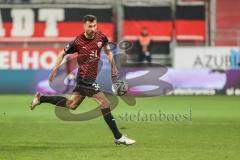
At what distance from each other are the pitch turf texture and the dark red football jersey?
1.31 m

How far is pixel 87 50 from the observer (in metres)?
12.7

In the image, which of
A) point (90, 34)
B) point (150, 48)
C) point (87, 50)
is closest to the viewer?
point (90, 34)

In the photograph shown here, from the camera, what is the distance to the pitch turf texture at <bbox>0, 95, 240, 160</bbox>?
37.6 ft

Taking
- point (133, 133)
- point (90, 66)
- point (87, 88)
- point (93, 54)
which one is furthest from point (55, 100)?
point (133, 133)

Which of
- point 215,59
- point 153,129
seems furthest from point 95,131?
point 215,59

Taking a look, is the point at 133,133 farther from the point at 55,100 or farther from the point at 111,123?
the point at 55,100

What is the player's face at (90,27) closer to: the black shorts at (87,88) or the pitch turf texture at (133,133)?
the black shorts at (87,88)

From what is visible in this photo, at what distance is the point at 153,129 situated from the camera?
15.5 meters

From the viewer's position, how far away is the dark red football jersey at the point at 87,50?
12719 millimetres

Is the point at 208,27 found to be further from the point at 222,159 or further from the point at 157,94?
the point at 222,159

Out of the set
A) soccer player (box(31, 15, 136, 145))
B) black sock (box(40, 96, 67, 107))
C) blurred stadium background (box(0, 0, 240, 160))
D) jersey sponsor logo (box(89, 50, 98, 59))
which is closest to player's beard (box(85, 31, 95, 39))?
soccer player (box(31, 15, 136, 145))

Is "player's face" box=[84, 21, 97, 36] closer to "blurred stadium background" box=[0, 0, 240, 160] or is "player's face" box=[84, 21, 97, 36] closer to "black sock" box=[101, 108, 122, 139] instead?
"black sock" box=[101, 108, 122, 139]

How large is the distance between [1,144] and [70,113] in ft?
22.0

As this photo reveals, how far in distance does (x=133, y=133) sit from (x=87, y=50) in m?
2.65
